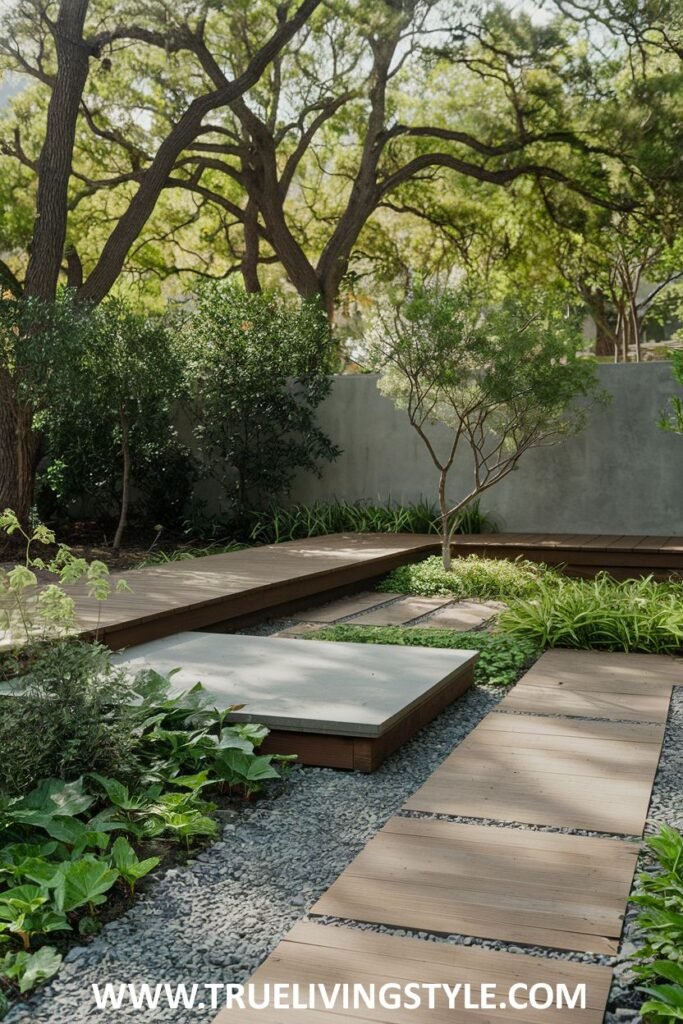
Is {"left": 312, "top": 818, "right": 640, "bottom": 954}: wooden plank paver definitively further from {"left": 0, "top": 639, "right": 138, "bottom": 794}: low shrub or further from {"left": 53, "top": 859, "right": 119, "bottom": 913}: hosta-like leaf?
{"left": 0, "top": 639, "right": 138, "bottom": 794}: low shrub

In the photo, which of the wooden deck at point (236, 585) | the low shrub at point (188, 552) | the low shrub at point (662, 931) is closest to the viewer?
the low shrub at point (662, 931)

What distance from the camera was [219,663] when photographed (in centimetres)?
407

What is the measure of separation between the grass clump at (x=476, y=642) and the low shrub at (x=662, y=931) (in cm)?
209

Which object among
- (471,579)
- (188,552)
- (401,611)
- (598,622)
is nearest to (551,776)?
(598,622)

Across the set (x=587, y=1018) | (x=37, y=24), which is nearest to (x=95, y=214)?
(x=37, y=24)

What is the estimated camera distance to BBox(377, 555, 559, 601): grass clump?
21.4 feet

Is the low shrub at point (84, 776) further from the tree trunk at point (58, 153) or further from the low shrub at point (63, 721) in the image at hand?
the tree trunk at point (58, 153)

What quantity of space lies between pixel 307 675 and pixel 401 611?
224 cm

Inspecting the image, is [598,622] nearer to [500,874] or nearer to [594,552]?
[594,552]

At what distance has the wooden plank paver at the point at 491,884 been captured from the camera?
81.0 inches

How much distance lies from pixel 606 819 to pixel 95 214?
13.1 m

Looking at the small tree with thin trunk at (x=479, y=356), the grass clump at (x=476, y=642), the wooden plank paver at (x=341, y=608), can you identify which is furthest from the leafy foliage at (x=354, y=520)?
the grass clump at (x=476, y=642)

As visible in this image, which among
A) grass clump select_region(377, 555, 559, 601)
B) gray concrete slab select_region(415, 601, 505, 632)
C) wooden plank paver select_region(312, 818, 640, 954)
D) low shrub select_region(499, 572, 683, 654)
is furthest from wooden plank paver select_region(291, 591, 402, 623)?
wooden plank paver select_region(312, 818, 640, 954)

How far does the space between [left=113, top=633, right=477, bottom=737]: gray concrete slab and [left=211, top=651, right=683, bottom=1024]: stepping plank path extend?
330 millimetres
